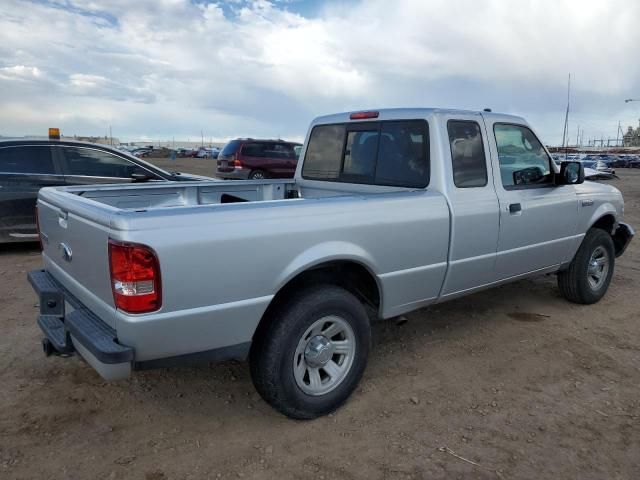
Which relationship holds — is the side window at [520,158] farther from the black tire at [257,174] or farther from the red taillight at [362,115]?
the black tire at [257,174]

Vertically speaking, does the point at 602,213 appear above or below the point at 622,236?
above

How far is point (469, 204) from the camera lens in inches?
150

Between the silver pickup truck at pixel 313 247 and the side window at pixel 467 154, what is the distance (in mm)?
13

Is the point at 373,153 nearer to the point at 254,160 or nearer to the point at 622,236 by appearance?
the point at 622,236

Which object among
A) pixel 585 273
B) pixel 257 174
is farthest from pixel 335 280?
pixel 257 174

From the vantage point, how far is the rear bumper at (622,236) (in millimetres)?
5805

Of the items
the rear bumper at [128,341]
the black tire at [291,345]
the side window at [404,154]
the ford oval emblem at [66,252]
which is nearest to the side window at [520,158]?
the side window at [404,154]

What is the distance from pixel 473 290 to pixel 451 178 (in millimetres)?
956

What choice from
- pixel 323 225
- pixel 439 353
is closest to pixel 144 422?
pixel 323 225

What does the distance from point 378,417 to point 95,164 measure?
5.94 m

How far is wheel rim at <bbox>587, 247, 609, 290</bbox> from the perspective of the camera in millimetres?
5406

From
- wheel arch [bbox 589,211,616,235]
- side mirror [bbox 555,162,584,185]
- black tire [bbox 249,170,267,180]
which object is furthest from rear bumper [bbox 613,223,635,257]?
black tire [bbox 249,170,267,180]

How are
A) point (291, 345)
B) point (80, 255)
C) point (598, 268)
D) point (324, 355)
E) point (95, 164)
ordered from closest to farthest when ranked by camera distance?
point (80, 255) < point (291, 345) < point (324, 355) < point (598, 268) < point (95, 164)

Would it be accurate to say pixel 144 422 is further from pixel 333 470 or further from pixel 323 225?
pixel 323 225
